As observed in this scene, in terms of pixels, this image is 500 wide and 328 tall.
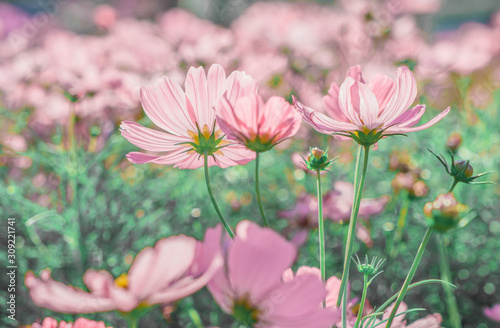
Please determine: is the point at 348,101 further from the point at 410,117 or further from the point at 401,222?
the point at 401,222

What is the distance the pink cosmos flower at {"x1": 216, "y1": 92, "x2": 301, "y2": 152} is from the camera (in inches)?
10.3

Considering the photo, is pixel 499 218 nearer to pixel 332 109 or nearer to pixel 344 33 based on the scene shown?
pixel 344 33

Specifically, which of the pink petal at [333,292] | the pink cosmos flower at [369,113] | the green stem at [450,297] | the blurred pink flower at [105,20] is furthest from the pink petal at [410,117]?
the blurred pink flower at [105,20]

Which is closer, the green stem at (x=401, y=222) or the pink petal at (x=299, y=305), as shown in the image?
the pink petal at (x=299, y=305)

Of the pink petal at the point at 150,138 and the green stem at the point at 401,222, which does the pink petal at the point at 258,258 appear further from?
the green stem at the point at 401,222

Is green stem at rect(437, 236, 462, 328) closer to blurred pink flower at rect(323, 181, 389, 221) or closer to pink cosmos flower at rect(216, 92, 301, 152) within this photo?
blurred pink flower at rect(323, 181, 389, 221)

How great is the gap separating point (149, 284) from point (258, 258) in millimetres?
50

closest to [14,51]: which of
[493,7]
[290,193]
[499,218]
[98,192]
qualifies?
[98,192]

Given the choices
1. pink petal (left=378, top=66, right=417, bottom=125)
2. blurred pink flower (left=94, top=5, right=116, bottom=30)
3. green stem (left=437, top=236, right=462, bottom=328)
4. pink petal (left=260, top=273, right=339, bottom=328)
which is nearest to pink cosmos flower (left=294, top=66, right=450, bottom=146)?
pink petal (left=378, top=66, right=417, bottom=125)

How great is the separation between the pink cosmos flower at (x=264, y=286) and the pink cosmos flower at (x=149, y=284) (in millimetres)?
12

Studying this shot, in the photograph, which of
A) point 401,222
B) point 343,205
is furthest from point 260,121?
point 401,222

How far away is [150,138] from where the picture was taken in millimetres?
296

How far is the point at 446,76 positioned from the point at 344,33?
0.29 metres

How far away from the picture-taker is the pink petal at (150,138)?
29 cm
